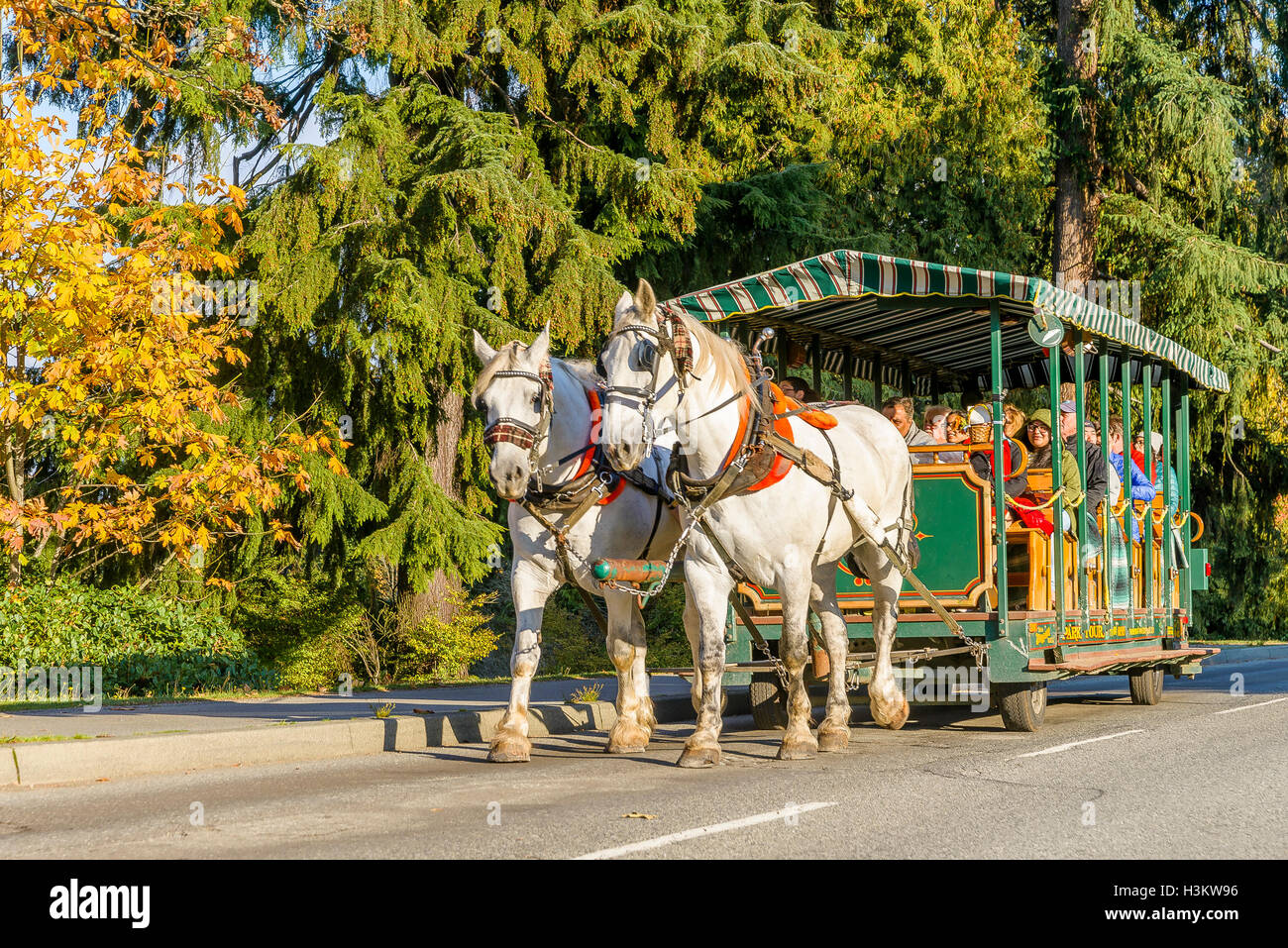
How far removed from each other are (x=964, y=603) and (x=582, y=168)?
34.8 ft

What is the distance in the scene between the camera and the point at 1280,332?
25312 millimetres

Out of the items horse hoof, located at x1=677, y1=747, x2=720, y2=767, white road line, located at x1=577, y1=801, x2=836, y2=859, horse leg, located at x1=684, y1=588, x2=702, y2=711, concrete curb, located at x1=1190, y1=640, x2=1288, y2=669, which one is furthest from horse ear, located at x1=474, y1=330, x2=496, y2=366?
concrete curb, located at x1=1190, y1=640, x2=1288, y2=669

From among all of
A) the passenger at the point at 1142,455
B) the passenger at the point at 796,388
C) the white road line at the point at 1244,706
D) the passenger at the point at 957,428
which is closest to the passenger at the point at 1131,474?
the passenger at the point at 1142,455

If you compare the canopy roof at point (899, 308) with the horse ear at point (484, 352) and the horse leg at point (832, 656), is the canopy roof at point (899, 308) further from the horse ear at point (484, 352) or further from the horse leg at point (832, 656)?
the horse leg at point (832, 656)

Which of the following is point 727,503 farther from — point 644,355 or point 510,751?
point 510,751

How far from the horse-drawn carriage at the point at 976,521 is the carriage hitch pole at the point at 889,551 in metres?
0.18

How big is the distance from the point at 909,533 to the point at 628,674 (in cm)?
230

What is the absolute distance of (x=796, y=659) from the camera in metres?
9.32

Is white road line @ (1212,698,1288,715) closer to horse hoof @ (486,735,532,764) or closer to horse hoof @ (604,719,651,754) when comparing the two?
horse hoof @ (604,719,651,754)

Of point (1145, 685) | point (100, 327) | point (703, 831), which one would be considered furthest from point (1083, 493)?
point (100, 327)

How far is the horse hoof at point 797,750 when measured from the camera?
9406 mm

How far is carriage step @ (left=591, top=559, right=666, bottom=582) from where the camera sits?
9.28 metres
